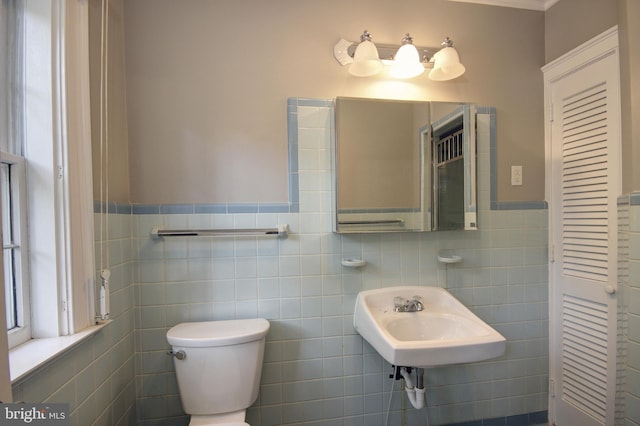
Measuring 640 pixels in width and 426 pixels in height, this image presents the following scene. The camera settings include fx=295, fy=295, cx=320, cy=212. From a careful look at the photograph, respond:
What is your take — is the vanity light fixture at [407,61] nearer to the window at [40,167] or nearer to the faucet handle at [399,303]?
the faucet handle at [399,303]

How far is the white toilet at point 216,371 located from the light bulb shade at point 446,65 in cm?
155

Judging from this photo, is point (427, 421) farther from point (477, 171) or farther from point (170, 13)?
point (170, 13)

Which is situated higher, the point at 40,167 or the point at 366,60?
the point at 366,60

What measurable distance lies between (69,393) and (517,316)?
6.78ft

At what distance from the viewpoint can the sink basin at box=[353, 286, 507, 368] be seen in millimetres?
1113

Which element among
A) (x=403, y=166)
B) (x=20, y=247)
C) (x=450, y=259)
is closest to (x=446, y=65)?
(x=403, y=166)

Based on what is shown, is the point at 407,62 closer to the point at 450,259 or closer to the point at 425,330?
the point at 450,259

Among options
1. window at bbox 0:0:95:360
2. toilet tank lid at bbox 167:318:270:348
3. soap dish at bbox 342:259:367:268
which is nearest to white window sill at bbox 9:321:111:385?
window at bbox 0:0:95:360

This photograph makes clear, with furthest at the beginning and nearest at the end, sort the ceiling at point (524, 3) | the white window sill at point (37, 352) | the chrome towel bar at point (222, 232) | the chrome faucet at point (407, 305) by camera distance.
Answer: the ceiling at point (524, 3)
the chrome faucet at point (407, 305)
the chrome towel bar at point (222, 232)
the white window sill at point (37, 352)

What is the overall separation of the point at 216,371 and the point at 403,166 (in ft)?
4.23

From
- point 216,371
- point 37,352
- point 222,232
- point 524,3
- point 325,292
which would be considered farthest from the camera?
point 524,3

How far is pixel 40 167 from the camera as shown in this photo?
989 mm

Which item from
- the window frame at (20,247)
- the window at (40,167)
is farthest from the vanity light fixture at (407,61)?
the window frame at (20,247)

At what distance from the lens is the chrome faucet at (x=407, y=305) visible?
147 centimetres
